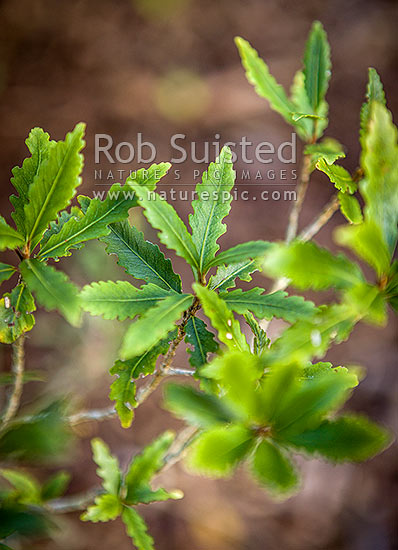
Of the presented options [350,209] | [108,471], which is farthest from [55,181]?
[108,471]

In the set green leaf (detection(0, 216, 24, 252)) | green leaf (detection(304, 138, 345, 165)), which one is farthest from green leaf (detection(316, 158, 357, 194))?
green leaf (detection(0, 216, 24, 252))

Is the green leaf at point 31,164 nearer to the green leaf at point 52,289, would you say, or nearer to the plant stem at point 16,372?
the green leaf at point 52,289

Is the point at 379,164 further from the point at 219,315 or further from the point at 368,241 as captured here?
the point at 219,315

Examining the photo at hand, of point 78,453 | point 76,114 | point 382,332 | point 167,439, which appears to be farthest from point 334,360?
point 76,114

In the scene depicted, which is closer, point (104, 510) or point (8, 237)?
point (8, 237)

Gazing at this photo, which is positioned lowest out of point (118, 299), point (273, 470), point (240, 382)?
point (273, 470)

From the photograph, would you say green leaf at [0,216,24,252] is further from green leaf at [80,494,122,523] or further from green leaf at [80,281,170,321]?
green leaf at [80,494,122,523]
